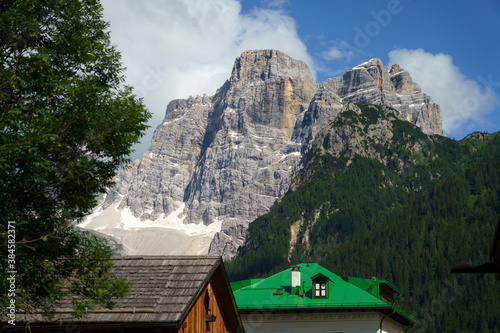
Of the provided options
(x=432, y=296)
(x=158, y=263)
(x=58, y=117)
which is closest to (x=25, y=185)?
(x=58, y=117)

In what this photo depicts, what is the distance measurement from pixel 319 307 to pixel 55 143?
36.3m

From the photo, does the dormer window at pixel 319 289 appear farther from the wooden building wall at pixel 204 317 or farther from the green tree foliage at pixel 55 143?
the green tree foliage at pixel 55 143

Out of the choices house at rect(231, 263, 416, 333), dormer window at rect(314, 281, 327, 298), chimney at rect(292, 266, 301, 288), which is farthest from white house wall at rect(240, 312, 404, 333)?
chimney at rect(292, 266, 301, 288)

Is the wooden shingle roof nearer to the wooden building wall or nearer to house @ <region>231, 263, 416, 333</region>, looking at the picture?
the wooden building wall

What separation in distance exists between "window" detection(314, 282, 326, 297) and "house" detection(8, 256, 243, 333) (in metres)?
27.1

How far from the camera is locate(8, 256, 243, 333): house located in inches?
811

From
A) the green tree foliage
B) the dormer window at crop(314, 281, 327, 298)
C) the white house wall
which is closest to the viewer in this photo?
the green tree foliage

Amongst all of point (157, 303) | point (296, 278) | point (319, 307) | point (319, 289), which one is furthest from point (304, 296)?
point (157, 303)

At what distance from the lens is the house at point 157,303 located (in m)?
20.6

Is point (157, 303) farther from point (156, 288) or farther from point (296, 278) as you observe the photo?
point (296, 278)

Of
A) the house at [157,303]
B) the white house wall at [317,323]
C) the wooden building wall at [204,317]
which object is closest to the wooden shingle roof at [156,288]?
the house at [157,303]

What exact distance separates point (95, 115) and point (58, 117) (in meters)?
1.08

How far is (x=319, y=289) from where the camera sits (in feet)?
172

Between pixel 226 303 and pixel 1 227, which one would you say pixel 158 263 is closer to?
pixel 226 303
